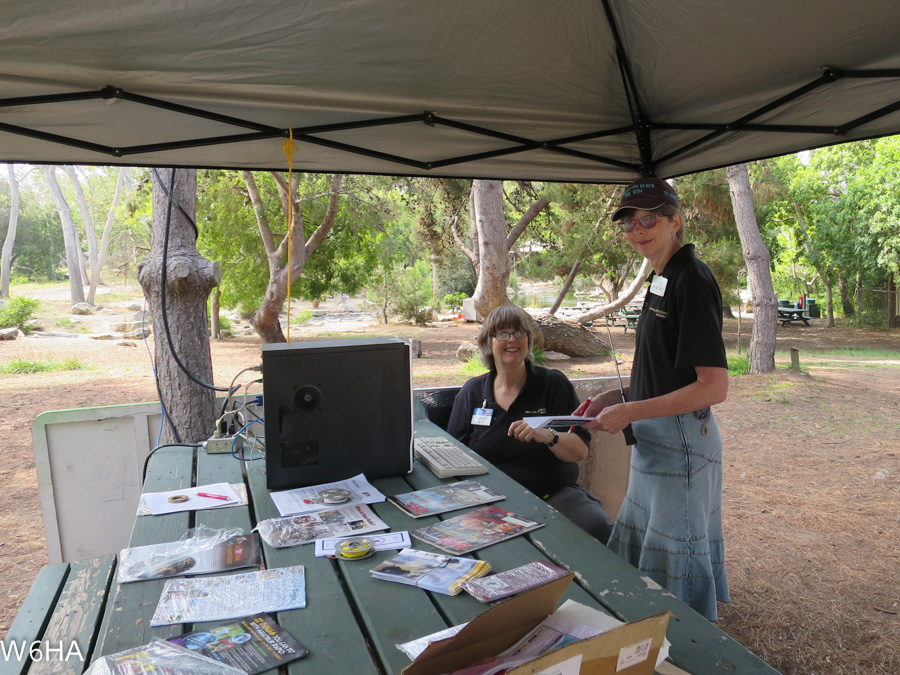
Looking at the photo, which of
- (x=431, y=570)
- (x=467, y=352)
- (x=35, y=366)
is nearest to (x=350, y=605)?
(x=431, y=570)

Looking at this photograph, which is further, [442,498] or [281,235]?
[281,235]

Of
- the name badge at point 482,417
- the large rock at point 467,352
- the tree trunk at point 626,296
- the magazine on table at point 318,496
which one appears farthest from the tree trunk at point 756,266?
the magazine on table at point 318,496

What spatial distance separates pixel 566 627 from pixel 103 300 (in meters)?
33.5

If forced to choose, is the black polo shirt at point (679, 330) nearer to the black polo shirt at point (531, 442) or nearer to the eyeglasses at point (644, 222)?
the eyeglasses at point (644, 222)

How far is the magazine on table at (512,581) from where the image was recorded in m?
1.49

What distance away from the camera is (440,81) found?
247 cm

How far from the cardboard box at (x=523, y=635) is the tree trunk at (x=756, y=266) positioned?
10125 mm

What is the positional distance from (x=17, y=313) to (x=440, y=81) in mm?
18216

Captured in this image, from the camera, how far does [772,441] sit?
693 cm

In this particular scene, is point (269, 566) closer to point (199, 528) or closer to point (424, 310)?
point (199, 528)

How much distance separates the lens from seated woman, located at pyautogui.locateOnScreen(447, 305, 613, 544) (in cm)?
283

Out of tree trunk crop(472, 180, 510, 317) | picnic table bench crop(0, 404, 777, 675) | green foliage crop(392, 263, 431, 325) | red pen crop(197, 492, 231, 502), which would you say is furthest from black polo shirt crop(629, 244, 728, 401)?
green foliage crop(392, 263, 431, 325)

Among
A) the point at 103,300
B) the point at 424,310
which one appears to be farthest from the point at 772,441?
the point at 103,300

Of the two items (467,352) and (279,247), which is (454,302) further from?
(467,352)
